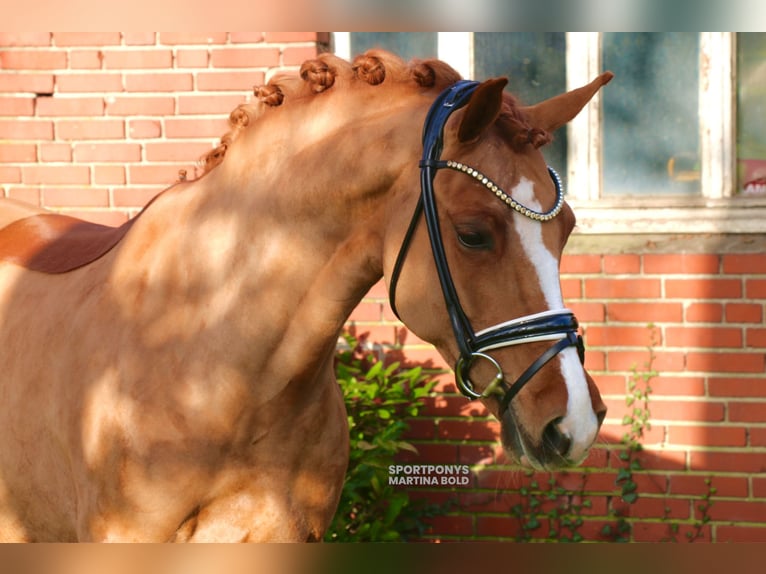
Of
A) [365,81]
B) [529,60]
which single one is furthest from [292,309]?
[529,60]

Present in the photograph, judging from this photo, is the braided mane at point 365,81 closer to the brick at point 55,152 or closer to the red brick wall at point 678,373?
the red brick wall at point 678,373

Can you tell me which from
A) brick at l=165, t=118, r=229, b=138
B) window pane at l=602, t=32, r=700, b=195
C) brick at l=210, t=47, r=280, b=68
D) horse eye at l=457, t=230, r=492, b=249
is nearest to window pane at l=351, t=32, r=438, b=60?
brick at l=210, t=47, r=280, b=68

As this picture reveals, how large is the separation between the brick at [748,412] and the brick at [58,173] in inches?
130

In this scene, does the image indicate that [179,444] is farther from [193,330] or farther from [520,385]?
[520,385]

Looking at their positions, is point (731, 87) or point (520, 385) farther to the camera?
point (731, 87)

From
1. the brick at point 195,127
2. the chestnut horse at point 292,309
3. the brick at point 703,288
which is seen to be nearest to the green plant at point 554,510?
the brick at point 703,288

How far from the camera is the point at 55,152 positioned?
4.51 m

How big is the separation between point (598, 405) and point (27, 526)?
176 cm

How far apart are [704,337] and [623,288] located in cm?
44

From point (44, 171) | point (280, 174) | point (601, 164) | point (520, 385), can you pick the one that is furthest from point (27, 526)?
point (601, 164)

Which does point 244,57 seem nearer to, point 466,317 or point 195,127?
point 195,127

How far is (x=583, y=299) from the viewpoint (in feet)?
14.7

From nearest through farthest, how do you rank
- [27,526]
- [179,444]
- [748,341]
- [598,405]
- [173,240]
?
[598,405]
[179,444]
[173,240]
[27,526]
[748,341]

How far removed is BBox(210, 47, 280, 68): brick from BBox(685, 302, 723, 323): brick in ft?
7.52
